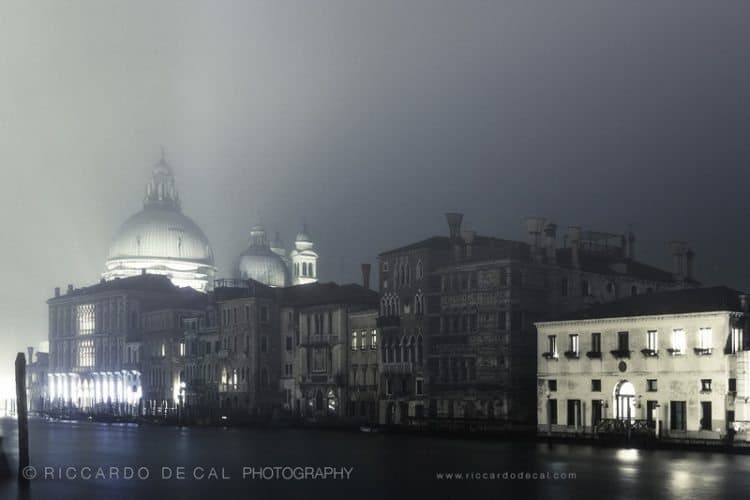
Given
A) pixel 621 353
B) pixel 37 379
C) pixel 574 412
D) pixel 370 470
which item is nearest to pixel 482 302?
pixel 574 412

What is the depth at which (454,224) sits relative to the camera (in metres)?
83.2

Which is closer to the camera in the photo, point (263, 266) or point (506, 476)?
point (506, 476)

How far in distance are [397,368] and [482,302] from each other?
9.23 m

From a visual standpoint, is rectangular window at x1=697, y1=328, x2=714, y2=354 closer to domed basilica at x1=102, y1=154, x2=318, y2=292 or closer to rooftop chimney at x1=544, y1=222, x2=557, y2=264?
rooftop chimney at x1=544, y1=222, x2=557, y2=264

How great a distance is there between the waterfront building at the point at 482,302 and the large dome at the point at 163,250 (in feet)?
195

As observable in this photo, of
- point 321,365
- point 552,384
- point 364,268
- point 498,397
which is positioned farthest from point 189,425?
point 552,384

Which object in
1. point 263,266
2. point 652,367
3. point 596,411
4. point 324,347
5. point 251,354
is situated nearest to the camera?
point 652,367

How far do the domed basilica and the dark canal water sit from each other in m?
76.6

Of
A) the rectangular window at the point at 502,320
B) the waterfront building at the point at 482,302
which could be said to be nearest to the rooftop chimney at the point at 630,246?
the waterfront building at the point at 482,302

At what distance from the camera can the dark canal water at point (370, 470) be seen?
35.6m

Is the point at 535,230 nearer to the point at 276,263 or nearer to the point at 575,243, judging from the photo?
the point at 575,243

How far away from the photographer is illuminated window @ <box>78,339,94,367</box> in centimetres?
12950

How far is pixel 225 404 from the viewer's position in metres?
103

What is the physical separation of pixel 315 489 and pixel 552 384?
108 feet
